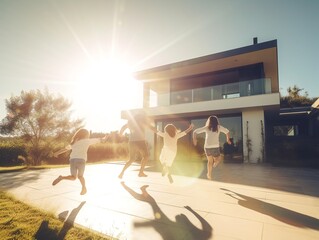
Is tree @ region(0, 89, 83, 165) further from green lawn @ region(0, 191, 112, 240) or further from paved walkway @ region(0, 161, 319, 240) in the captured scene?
green lawn @ region(0, 191, 112, 240)

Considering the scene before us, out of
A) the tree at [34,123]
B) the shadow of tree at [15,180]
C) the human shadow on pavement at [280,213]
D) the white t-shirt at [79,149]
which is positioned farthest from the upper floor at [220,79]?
the white t-shirt at [79,149]

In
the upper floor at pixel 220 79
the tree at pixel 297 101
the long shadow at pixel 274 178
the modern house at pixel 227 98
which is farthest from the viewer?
the tree at pixel 297 101

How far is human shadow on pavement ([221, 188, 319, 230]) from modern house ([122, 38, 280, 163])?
9.84 m

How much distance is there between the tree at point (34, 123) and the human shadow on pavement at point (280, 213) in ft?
48.8

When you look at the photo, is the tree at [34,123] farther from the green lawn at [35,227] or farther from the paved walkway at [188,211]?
the green lawn at [35,227]

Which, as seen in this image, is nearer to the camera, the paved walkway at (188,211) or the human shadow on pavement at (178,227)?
the human shadow on pavement at (178,227)

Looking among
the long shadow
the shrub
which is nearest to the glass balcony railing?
the long shadow

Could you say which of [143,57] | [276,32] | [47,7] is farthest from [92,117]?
[276,32]

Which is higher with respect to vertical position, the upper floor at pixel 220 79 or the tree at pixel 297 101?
the tree at pixel 297 101

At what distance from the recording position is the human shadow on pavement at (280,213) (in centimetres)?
275

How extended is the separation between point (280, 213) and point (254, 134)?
10935mm

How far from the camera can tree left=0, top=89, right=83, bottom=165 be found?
48.5 feet

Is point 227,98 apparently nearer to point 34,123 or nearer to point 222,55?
point 222,55

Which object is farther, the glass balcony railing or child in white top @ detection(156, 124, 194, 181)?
the glass balcony railing
